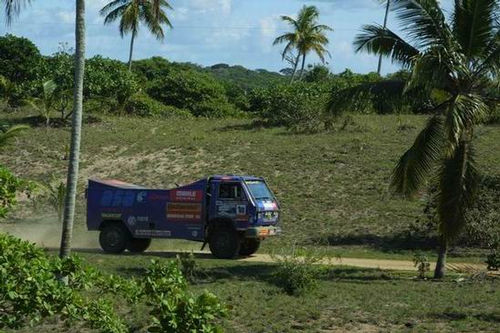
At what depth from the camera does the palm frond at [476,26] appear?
17.0 m

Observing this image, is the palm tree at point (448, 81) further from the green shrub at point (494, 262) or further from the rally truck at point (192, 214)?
the rally truck at point (192, 214)

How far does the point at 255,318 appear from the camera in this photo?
1384 cm

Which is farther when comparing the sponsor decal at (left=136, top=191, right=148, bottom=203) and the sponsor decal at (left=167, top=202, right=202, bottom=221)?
the sponsor decal at (left=136, top=191, right=148, bottom=203)

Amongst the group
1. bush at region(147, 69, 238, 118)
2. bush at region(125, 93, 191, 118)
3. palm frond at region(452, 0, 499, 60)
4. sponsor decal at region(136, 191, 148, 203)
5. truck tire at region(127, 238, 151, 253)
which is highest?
palm frond at region(452, 0, 499, 60)

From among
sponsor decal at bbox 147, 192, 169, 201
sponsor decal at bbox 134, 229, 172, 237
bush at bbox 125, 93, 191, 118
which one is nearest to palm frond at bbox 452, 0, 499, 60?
sponsor decal at bbox 147, 192, 169, 201

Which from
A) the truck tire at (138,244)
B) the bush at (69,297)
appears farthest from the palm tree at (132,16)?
the bush at (69,297)

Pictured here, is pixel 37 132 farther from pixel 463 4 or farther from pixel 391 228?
pixel 463 4

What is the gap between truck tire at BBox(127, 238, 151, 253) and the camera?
22.9m

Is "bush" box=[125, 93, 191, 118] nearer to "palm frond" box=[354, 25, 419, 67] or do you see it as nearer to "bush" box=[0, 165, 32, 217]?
"palm frond" box=[354, 25, 419, 67]

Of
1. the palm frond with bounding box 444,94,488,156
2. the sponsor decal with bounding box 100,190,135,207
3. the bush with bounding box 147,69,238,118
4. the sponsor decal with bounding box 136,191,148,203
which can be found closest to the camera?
the palm frond with bounding box 444,94,488,156

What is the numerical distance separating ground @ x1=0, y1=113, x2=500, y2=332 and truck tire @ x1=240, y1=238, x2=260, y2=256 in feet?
2.71

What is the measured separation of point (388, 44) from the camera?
57.8 feet

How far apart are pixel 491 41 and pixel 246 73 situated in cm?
10554

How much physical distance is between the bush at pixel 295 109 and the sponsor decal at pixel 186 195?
14.9 m
